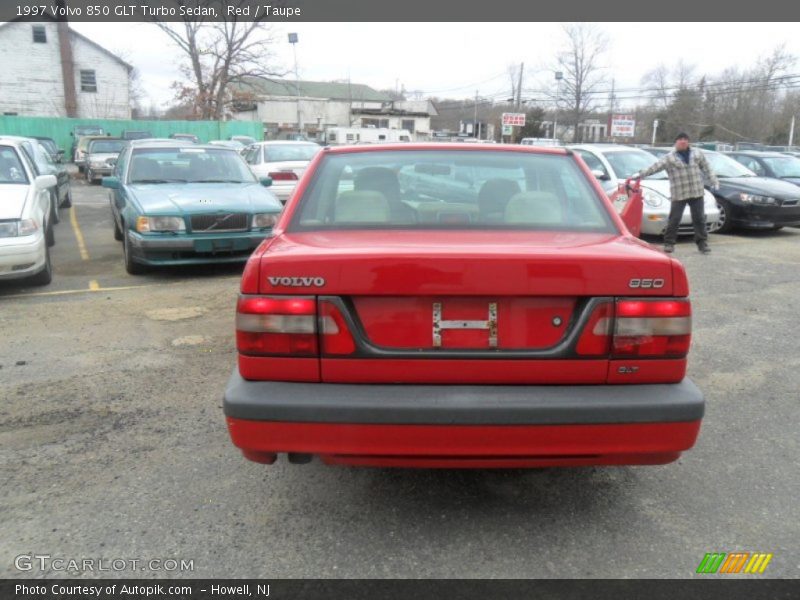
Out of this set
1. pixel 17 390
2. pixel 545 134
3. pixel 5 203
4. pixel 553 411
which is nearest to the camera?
pixel 553 411

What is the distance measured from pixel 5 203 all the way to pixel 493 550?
255 inches

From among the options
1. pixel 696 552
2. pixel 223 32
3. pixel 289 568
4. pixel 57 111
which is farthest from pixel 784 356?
pixel 57 111

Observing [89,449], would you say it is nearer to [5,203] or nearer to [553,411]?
[553,411]

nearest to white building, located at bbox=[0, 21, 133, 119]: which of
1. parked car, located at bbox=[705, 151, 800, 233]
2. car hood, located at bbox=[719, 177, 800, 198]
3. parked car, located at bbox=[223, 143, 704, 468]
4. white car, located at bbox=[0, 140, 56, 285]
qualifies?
white car, located at bbox=[0, 140, 56, 285]

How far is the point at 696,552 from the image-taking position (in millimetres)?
2596

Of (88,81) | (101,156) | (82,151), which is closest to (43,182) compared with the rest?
(101,156)

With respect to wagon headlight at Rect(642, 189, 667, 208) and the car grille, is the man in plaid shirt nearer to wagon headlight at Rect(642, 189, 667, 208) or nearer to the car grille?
wagon headlight at Rect(642, 189, 667, 208)

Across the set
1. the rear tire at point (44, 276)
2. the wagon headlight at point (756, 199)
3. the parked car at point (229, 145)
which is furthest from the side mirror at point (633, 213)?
the wagon headlight at point (756, 199)

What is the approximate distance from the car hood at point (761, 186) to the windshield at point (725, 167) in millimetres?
333

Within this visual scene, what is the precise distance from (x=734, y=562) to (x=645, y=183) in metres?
9.08

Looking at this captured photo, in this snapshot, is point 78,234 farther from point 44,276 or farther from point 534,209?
point 534,209

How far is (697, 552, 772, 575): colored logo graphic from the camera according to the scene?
8.18ft

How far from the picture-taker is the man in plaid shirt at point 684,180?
8.94 metres

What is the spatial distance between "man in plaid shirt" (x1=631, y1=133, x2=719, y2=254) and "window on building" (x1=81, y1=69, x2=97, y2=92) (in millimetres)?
44147
